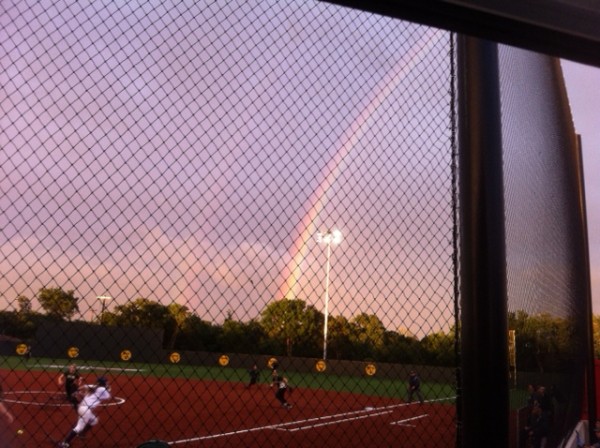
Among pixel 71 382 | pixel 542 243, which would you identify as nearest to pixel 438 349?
pixel 542 243

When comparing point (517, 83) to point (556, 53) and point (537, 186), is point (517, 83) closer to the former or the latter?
point (537, 186)

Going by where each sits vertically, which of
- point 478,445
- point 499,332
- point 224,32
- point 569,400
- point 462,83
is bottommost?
point 569,400

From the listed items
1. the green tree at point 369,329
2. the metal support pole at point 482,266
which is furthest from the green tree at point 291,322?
the metal support pole at point 482,266

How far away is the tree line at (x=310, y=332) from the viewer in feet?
9.13

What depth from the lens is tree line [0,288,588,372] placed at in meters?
2.78

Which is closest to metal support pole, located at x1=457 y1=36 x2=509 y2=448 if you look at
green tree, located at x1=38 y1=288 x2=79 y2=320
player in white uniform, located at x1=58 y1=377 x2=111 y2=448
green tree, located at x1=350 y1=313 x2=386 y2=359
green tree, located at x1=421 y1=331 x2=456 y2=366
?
green tree, located at x1=350 y1=313 x2=386 y2=359

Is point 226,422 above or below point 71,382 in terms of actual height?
below

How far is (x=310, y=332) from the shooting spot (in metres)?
5.54

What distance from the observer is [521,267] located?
9.55 feet

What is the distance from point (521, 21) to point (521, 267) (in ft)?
7.30

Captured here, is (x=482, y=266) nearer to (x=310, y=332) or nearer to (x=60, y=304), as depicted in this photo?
(x=60, y=304)

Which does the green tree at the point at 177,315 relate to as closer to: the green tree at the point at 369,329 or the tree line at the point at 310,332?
the tree line at the point at 310,332

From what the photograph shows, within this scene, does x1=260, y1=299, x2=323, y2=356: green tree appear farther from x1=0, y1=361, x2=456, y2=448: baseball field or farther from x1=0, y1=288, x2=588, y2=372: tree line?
x1=0, y1=361, x2=456, y2=448: baseball field

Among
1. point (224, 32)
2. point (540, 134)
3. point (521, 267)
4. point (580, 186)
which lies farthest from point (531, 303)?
point (580, 186)
